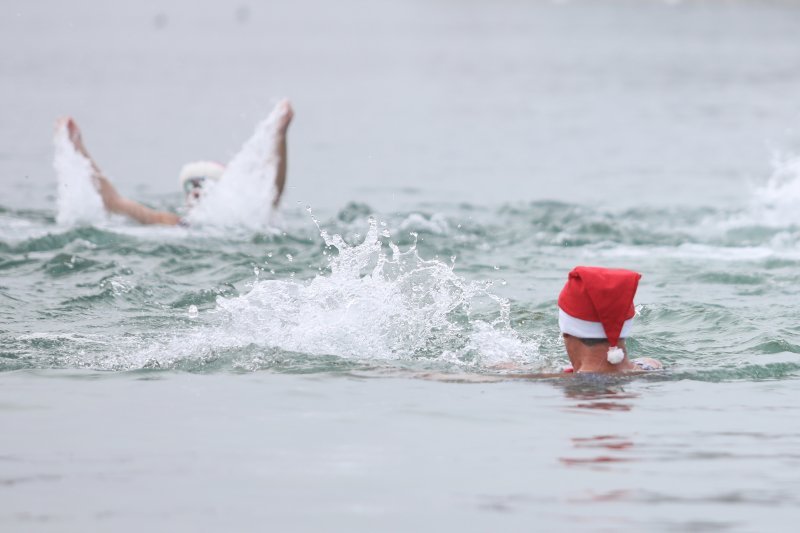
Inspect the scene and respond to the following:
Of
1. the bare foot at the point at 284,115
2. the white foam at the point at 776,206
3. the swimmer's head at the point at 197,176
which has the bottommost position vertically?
the white foam at the point at 776,206

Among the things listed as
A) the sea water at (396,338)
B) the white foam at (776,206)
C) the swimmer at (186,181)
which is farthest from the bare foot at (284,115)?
the white foam at (776,206)

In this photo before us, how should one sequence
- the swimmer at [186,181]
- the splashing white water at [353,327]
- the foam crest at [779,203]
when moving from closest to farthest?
1. the splashing white water at [353,327]
2. the swimmer at [186,181]
3. the foam crest at [779,203]

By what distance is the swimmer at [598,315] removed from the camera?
351 inches

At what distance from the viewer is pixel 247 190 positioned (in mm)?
17359

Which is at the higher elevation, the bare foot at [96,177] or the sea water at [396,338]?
the bare foot at [96,177]

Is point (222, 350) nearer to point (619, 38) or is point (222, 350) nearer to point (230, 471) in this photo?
point (230, 471)

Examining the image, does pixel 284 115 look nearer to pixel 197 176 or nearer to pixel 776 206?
pixel 197 176

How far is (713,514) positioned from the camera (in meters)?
6.58

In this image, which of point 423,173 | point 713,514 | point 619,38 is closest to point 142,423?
point 713,514

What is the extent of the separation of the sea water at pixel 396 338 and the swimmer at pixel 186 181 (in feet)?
0.57

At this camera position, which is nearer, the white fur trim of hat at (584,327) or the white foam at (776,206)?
the white fur trim of hat at (584,327)

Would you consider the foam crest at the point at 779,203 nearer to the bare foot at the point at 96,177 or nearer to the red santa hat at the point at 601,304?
the bare foot at the point at 96,177

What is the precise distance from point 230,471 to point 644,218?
1259 centimetres

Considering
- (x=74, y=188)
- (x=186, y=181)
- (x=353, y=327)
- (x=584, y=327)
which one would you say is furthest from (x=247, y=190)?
(x=584, y=327)
